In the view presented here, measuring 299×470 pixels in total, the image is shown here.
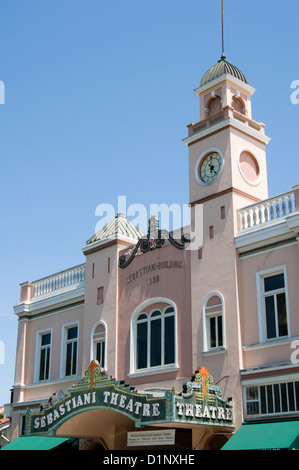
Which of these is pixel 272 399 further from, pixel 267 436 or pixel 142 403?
pixel 142 403

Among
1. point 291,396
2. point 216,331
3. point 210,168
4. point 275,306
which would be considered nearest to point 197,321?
point 216,331

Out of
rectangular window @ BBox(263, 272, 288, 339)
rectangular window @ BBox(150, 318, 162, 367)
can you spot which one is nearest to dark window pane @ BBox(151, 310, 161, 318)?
rectangular window @ BBox(150, 318, 162, 367)

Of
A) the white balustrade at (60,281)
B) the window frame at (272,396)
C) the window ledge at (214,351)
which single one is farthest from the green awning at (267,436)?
the white balustrade at (60,281)

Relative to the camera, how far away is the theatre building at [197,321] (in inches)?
703

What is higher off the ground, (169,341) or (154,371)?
(169,341)

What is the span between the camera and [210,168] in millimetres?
21812

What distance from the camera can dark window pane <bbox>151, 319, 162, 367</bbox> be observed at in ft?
70.3

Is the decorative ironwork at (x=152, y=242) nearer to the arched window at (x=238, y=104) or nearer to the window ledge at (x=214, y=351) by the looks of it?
the window ledge at (x=214, y=351)

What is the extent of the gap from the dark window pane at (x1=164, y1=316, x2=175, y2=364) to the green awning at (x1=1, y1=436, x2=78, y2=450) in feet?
14.9

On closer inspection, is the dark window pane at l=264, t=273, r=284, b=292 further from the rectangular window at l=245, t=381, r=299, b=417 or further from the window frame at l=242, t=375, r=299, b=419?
the rectangular window at l=245, t=381, r=299, b=417

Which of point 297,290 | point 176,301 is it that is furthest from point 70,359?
point 297,290

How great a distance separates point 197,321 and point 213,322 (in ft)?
1.67

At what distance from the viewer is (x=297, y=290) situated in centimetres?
1814
